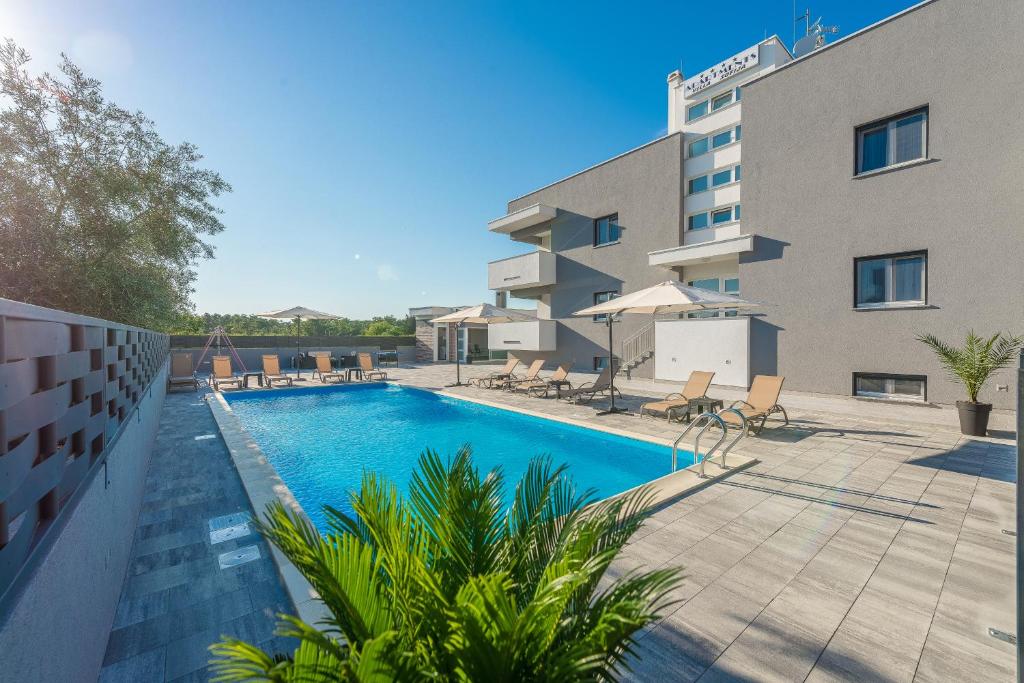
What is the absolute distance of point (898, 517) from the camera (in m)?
4.06

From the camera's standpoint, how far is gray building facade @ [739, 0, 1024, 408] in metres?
8.40

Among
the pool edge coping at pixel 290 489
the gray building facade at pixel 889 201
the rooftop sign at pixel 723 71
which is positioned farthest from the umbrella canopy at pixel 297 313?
the rooftop sign at pixel 723 71

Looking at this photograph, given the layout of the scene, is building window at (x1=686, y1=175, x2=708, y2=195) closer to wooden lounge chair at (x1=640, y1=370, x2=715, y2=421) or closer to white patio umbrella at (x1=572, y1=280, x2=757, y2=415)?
white patio umbrella at (x1=572, y1=280, x2=757, y2=415)

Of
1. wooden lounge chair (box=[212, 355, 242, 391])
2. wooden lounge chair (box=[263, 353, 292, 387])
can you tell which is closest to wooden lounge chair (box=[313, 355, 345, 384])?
wooden lounge chair (box=[263, 353, 292, 387])

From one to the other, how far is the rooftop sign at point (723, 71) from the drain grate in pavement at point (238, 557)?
2392cm

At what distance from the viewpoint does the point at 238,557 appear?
11.4 ft

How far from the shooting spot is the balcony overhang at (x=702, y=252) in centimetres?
1167

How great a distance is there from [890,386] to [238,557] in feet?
41.1

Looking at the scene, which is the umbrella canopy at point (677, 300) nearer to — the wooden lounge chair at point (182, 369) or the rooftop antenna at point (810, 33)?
the wooden lounge chair at point (182, 369)

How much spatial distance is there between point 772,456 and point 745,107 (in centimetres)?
1077

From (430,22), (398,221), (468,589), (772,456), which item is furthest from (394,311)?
(468,589)

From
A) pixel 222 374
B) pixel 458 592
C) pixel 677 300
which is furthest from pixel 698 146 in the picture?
pixel 222 374

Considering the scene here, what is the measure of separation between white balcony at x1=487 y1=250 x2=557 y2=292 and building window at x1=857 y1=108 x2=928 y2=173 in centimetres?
1067

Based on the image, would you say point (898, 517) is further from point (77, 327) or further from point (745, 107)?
point (745, 107)
